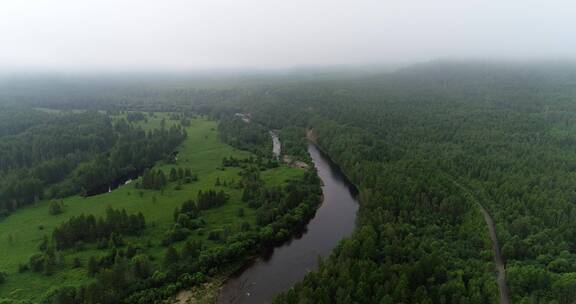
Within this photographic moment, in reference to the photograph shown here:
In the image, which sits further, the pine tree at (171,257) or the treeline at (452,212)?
the pine tree at (171,257)

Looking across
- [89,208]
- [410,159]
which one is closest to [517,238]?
[410,159]

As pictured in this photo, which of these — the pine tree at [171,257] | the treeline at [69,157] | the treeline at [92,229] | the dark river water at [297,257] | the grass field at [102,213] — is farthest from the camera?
the treeline at [69,157]

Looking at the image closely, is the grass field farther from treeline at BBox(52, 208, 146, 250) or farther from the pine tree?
the pine tree

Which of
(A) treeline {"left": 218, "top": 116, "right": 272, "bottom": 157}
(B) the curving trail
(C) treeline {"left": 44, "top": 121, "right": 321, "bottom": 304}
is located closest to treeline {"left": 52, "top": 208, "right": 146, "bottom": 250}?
(C) treeline {"left": 44, "top": 121, "right": 321, "bottom": 304}

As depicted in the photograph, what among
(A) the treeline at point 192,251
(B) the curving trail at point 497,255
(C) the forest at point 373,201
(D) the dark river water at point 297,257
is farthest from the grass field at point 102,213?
(B) the curving trail at point 497,255

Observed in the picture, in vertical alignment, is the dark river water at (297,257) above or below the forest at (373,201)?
below

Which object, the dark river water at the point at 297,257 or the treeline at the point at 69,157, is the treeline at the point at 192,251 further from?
the treeline at the point at 69,157

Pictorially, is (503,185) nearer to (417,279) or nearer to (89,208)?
(417,279)
